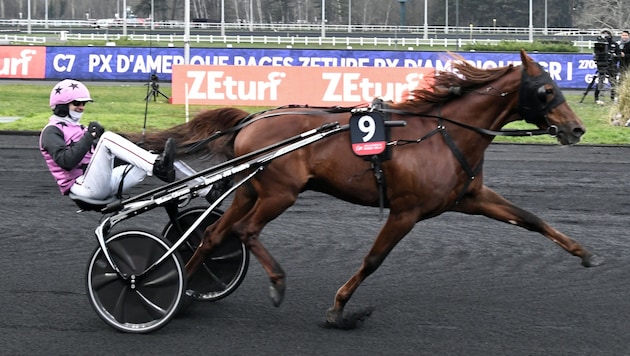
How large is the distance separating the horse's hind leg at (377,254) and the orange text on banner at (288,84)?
1244 centimetres

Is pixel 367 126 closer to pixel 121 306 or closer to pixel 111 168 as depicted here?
pixel 111 168

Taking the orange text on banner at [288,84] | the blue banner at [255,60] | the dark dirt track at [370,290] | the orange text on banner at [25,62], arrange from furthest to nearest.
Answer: the orange text on banner at [25,62]
the blue banner at [255,60]
the orange text on banner at [288,84]
the dark dirt track at [370,290]

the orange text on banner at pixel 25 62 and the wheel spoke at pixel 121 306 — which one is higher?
the orange text on banner at pixel 25 62

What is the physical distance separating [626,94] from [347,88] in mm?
5135

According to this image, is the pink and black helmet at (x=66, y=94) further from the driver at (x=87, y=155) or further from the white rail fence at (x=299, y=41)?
the white rail fence at (x=299, y=41)

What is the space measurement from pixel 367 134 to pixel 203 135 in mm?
1294

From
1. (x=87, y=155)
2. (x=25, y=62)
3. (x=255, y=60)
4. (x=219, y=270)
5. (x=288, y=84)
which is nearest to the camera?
(x=87, y=155)

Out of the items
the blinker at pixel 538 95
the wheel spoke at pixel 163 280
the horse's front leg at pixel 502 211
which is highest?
the blinker at pixel 538 95

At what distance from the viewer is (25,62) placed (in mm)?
26922

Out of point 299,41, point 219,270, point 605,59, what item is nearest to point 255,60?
point 605,59

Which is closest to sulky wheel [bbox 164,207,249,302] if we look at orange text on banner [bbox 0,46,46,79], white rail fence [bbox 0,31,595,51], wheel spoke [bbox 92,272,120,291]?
wheel spoke [bbox 92,272,120,291]

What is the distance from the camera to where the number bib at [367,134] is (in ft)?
18.7

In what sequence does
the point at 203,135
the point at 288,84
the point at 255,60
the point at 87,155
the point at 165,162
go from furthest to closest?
the point at 255,60 < the point at 288,84 < the point at 203,135 < the point at 87,155 < the point at 165,162

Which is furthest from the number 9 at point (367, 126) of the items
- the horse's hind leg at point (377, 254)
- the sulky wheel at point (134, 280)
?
the sulky wheel at point (134, 280)
